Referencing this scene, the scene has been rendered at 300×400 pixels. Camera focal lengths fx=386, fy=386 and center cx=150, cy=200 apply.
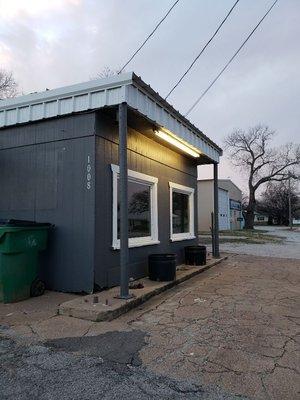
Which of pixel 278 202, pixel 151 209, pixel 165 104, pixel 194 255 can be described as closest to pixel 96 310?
pixel 151 209

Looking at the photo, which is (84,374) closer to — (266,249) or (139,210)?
(139,210)

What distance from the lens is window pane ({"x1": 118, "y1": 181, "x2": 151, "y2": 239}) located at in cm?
822

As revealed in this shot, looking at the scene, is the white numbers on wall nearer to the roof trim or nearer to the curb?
the roof trim

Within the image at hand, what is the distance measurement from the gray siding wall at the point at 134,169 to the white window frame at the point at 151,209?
97 mm

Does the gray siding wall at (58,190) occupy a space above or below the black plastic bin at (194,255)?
above

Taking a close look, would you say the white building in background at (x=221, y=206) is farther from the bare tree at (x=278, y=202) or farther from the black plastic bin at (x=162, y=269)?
the black plastic bin at (x=162, y=269)

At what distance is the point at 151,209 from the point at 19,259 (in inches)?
148

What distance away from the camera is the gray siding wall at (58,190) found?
21.9ft

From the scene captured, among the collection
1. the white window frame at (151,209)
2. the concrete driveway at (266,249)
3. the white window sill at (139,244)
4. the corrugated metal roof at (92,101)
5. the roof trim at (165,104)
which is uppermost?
the roof trim at (165,104)

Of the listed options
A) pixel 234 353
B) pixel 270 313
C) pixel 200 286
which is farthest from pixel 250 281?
pixel 234 353

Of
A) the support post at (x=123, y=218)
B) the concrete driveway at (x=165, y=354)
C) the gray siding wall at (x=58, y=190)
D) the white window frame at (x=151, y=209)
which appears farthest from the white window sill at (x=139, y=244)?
the concrete driveway at (x=165, y=354)

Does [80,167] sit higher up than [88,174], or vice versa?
[80,167]

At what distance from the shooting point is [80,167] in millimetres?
6812

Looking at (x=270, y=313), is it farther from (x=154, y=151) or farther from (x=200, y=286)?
(x=154, y=151)
